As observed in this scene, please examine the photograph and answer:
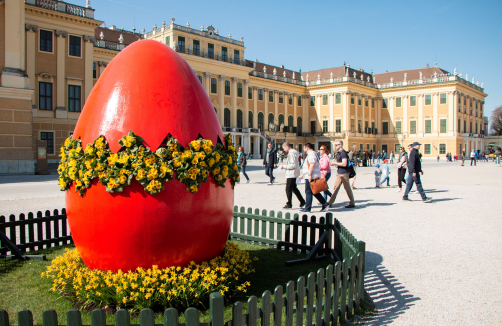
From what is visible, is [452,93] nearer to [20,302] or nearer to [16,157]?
[16,157]

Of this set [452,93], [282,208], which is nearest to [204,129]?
[282,208]

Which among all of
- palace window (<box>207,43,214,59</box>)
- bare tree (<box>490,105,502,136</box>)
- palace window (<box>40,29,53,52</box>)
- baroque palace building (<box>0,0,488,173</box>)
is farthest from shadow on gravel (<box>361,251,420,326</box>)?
bare tree (<box>490,105,502,136</box>)

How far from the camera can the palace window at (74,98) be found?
30.7m

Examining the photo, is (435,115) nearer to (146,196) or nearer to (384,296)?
(384,296)

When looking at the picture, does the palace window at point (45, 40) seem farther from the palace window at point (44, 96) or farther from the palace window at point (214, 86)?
the palace window at point (214, 86)

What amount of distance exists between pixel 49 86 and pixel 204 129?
3002 centimetres

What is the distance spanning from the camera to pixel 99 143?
Answer: 3.73m

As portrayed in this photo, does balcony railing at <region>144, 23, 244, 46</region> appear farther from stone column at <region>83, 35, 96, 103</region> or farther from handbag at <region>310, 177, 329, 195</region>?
handbag at <region>310, 177, 329, 195</region>

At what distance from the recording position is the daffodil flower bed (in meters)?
3.58

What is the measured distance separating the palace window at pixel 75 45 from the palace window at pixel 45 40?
1504 millimetres

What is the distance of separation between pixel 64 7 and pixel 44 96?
6.83 m

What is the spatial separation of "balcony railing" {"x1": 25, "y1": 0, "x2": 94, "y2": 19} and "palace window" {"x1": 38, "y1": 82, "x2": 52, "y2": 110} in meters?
5.58

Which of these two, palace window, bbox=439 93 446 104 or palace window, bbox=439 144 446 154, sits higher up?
palace window, bbox=439 93 446 104

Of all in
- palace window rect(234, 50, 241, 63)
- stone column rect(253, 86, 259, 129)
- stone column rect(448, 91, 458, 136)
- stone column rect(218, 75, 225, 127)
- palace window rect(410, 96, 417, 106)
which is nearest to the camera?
stone column rect(218, 75, 225, 127)
